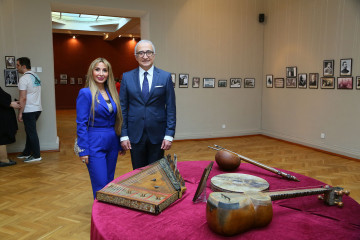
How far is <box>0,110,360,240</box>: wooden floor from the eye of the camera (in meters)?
3.48

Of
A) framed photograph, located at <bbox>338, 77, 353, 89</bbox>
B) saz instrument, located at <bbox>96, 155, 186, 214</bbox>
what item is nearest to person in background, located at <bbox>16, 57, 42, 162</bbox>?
saz instrument, located at <bbox>96, 155, 186, 214</bbox>

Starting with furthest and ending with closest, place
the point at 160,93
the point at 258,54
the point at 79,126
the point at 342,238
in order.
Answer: the point at 258,54 < the point at 160,93 < the point at 79,126 < the point at 342,238

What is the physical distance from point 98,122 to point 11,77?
205 inches

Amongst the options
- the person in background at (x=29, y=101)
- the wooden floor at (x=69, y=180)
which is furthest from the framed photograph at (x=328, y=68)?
the person in background at (x=29, y=101)

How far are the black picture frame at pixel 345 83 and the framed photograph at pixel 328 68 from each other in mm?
275

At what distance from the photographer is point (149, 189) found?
1.71 metres

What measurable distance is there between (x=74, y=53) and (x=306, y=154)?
14409mm

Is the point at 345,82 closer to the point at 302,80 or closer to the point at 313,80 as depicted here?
the point at 313,80

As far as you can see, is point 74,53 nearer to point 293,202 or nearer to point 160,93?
point 160,93

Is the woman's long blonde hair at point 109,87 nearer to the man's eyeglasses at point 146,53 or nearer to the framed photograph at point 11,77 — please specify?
the man's eyeglasses at point 146,53

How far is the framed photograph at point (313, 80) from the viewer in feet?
25.4

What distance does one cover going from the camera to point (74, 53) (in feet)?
57.9

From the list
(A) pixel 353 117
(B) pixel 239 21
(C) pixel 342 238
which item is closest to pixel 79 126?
(C) pixel 342 238

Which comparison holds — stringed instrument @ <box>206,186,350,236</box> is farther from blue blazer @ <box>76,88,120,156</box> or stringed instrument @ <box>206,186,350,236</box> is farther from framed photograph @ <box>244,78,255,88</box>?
framed photograph @ <box>244,78,255,88</box>
